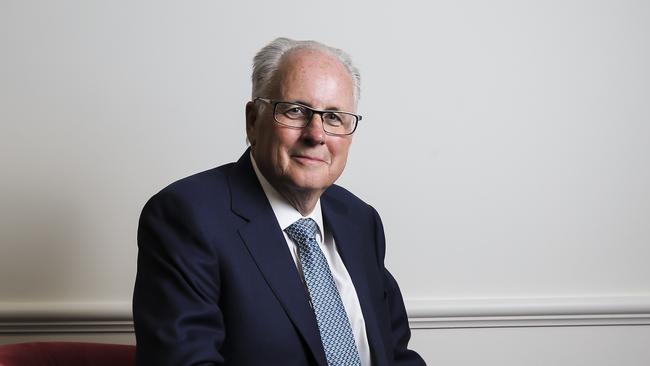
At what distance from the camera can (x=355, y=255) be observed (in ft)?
7.07

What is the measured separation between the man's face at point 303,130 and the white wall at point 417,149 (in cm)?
80

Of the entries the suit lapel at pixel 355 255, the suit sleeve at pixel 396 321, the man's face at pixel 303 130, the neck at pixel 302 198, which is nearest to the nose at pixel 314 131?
the man's face at pixel 303 130

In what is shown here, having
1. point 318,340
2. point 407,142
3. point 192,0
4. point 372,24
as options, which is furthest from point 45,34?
point 318,340

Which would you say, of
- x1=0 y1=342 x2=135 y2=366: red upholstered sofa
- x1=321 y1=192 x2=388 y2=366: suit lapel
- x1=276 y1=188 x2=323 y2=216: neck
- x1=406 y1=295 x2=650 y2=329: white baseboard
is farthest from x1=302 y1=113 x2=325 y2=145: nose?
x1=406 y1=295 x2=650 y2=329: white baseboard

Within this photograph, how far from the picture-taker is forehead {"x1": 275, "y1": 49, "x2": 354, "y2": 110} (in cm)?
190

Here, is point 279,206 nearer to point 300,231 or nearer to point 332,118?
point 300,231

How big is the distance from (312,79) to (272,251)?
0.45 m

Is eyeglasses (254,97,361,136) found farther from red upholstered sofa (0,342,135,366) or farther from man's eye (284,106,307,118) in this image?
red upholstered sofa (0,342,135,366)

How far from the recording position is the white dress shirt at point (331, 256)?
1.98 meters

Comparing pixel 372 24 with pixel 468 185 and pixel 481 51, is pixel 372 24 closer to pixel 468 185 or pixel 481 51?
pixel 481 51

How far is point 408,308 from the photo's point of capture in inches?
111

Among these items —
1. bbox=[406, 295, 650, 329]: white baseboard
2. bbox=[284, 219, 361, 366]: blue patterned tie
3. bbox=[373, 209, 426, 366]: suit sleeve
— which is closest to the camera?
bbox=[284, 219, 361, 366]: blue patterned tie

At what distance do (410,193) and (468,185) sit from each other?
23 cm

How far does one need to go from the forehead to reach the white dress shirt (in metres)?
0.24
